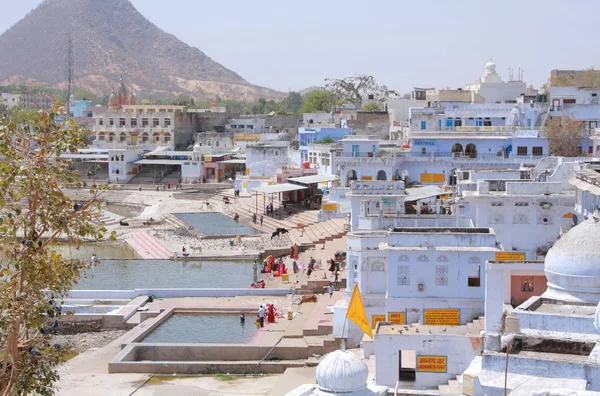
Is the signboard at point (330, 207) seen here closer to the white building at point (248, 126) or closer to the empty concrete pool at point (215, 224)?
the empty concrete pool at point (215, 224)

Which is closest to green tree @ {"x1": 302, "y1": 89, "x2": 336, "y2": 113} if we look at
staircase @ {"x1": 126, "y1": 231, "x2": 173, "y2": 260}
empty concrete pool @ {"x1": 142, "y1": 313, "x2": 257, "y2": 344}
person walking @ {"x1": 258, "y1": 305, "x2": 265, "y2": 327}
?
staircase @ {"x1": 126, "y1": 231, "x2": 173, "y2": 260}

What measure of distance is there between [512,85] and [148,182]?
958 inches

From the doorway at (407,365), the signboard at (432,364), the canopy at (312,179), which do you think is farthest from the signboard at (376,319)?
the canopy at (312,179)

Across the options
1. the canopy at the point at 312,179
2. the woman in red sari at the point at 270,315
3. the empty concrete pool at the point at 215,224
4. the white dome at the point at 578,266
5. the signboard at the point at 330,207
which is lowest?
the empty concrete pool at the point at 215,224

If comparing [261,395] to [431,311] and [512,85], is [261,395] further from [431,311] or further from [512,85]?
[512,85]

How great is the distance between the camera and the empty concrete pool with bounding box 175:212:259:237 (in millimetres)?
40844

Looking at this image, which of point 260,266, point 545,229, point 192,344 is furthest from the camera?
point 260,266

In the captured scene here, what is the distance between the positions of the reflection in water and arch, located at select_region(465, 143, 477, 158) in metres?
12.8

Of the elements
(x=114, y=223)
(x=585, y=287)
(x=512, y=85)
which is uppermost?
(x=512, y=85)

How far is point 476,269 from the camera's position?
19.3m

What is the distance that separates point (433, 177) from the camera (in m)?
41.7

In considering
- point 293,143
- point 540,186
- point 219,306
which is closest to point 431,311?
point 540,186

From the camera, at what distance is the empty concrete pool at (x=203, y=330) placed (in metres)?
22.8

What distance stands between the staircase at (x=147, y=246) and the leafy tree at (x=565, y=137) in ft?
52.8
